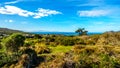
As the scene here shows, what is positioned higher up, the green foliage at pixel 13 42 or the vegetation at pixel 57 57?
the green foliage at pixel 13 42

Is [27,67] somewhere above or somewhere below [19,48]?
below

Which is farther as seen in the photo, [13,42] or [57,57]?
[13,42]

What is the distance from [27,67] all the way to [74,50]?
200 inches

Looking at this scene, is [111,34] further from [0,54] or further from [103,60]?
[0,54]

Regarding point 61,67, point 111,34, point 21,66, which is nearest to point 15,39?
point 21,66

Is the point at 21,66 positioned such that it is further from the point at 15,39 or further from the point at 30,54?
the point at 15,39

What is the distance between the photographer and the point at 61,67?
919 inches

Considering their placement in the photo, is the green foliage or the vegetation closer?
the vegetation

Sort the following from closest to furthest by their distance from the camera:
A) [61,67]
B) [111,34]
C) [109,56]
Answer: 1. [61,67]
2. [109,56]
3. [111,34]

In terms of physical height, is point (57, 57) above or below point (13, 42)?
below

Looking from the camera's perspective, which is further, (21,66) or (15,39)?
(15,39)

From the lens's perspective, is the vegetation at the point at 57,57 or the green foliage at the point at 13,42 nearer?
the vegetation at the point at 57,57

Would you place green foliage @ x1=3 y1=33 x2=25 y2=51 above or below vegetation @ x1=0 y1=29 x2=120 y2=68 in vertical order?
above

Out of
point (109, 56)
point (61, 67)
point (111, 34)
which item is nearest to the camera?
point (61, 67)
